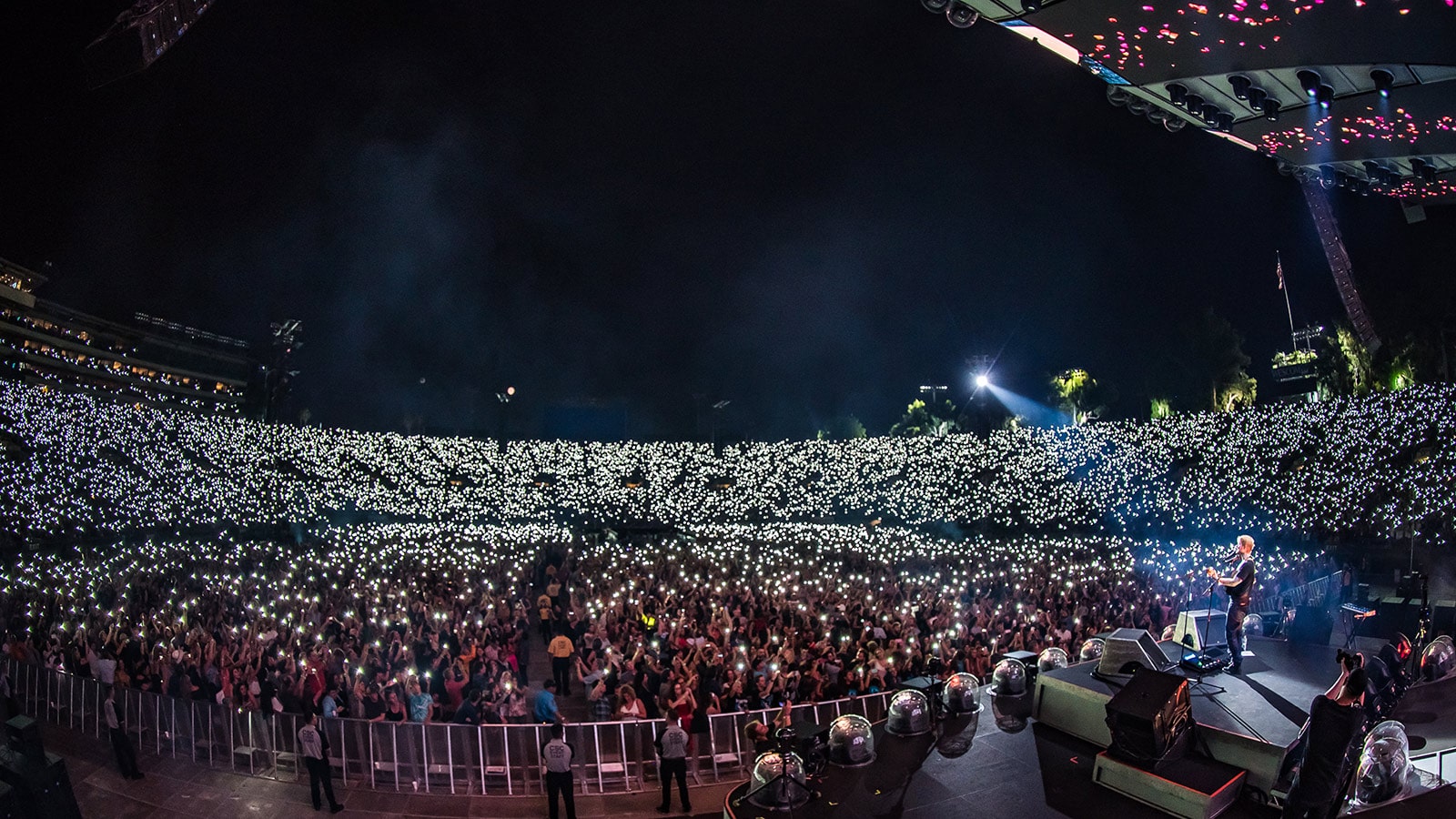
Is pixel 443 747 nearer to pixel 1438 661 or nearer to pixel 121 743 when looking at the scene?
pixel 121 743

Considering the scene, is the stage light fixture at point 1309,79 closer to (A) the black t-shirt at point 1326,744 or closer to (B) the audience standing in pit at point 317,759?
(A) the black t-shirt at point 1326,744

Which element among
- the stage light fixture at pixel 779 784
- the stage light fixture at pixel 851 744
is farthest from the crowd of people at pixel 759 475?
the stage light fixture at pixel 779 784

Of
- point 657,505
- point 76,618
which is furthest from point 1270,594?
point 657,505

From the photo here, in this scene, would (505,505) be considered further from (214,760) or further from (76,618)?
(214,760)

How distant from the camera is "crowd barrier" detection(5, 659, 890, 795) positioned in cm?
827

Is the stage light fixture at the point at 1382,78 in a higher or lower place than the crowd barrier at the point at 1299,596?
higher

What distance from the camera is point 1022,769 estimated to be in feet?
19.3

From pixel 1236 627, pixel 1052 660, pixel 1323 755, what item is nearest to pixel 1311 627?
pixel 1236 627

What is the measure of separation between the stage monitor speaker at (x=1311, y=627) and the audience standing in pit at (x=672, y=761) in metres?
6.78

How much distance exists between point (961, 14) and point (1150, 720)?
19.3 feet

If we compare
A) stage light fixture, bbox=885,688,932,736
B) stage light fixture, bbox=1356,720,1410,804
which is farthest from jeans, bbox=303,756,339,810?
stage light fixture, bbox=1356,720,1410,804

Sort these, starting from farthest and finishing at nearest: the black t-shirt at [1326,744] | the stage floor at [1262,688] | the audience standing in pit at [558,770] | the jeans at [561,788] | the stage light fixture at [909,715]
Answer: the jeans at [561,788] < the audience standing in pit at [558,770] < the stage light fixture at [909,715] < the stage floor at [1262,688] < the black t-shirt at [1326,744]

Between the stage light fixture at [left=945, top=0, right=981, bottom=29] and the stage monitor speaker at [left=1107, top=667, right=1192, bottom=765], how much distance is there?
18.3 ft

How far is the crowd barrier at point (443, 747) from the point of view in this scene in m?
8.27
